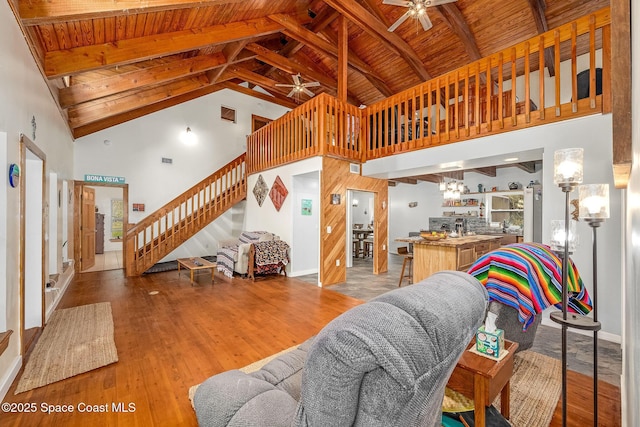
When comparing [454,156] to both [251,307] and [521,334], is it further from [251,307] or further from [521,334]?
[251,307]

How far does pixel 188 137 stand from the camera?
800cm

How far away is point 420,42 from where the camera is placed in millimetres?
6555

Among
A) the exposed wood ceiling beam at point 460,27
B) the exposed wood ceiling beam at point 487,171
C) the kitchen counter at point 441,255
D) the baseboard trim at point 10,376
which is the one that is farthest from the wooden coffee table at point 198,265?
the exposed wood ceiling beam at point 487,171

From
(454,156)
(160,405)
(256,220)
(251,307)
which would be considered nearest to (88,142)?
(256,220)

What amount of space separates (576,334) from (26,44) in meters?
→ 6.75

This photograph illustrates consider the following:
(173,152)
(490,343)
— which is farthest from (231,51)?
(490,343)

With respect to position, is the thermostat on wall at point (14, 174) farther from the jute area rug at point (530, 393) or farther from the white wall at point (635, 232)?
the white wall at point (635, 232)

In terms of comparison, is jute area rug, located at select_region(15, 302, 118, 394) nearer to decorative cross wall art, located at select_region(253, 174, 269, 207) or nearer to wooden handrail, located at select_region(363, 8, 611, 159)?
decorative cross wall art, located at select_region(253, 174, 269, 207)

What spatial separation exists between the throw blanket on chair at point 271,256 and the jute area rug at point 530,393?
3212mm

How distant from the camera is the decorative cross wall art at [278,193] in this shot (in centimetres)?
633

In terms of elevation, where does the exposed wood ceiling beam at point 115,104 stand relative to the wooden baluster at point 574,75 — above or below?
above

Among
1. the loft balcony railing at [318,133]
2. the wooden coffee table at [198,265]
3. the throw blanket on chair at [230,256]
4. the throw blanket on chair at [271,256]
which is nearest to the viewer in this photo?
the wooden coffee table at [198,265]

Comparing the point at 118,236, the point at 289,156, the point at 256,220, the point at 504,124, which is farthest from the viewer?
the point at 118,236

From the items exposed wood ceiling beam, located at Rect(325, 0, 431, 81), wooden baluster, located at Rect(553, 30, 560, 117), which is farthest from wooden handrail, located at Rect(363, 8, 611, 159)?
exposed wood ceiling beam, located at Rect(325, 0, 431, 81)
